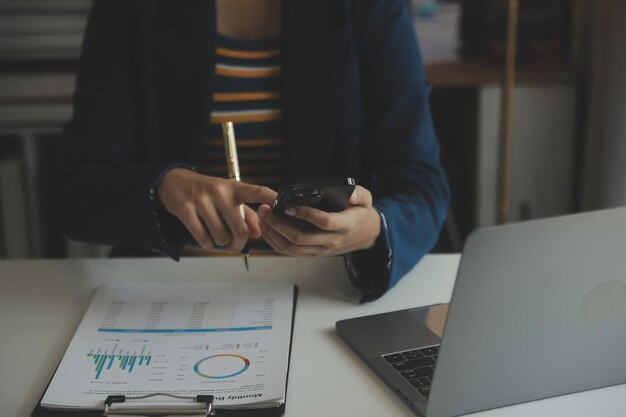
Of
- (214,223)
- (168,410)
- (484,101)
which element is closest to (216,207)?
(214,223)

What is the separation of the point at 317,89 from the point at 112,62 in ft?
1.10

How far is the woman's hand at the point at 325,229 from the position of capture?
2.77 ft

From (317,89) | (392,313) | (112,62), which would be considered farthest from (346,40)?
→ (392,313)

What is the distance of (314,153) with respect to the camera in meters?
1.24

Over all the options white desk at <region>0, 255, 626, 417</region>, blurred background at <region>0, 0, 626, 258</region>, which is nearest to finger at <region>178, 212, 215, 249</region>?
white desk at <region>0, 255, 626, 417</region>

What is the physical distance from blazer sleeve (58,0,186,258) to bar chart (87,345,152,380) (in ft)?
0.73

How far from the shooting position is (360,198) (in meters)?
0.91

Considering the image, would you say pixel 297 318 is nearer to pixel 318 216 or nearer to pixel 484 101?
pixel 318 216

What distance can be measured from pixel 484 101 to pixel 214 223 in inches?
53.1

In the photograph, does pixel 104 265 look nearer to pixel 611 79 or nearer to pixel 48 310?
pixel 48 310

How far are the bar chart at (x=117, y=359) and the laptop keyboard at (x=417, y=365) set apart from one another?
10.2 inches

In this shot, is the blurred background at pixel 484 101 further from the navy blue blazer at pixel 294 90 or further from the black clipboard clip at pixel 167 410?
the black clipboard clip at pixel 167 410

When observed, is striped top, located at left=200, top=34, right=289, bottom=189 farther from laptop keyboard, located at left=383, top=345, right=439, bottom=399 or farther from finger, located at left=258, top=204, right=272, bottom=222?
laptop keyboard, located at left=383, top=345, right=439, bottom=399

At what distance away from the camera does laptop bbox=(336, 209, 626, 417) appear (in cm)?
59
